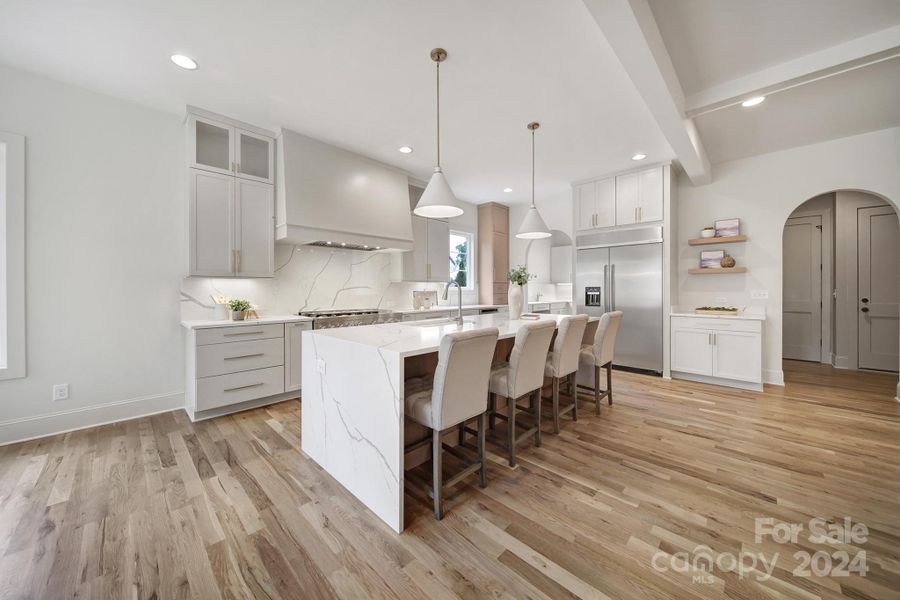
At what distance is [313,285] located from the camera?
4.06 meters

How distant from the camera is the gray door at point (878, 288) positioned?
14.6 ft

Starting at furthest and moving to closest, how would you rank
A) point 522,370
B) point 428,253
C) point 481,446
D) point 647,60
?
point 428,253, point 522,370, point 647,60, point 481,446

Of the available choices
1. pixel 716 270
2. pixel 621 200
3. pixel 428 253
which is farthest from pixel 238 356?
pixel 716 270

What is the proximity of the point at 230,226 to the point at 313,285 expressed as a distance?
1.10 meters

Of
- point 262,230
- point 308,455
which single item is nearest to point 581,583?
point 308,455

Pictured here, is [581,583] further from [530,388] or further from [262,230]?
[262,230]

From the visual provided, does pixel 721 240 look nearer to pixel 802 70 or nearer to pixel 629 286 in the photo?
pixel 629 286

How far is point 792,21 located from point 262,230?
169 inches

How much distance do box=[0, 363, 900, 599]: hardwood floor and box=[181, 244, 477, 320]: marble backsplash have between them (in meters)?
1.30

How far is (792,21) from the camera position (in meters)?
2.08

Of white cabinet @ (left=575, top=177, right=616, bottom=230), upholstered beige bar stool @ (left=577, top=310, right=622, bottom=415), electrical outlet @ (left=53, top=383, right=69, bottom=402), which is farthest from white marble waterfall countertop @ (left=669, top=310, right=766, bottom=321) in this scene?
electrical outlet @ (left=53, top=383, right=69, bottom=402)

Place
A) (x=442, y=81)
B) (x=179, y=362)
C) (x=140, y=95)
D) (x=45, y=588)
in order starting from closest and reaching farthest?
(x=45, y=588) < (x=442, y=81) < (x=140, y=95) < (x=179, y=362)

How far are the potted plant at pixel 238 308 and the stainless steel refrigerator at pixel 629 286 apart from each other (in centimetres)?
422

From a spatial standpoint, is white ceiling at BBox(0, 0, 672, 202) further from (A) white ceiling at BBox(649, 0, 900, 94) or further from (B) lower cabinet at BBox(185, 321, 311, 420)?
(B) lower cabinet at BBox(185, 321, 311, 420)
